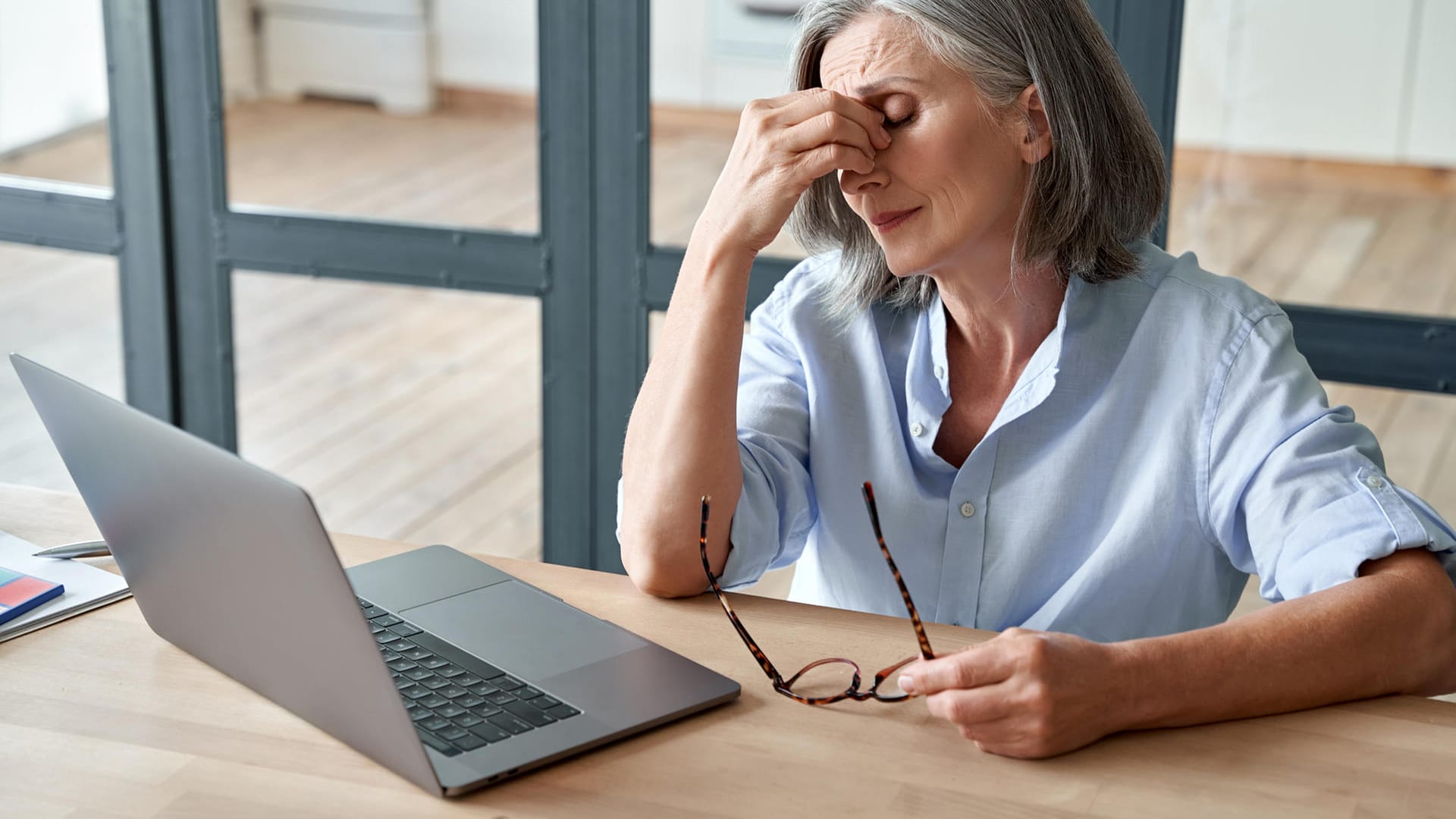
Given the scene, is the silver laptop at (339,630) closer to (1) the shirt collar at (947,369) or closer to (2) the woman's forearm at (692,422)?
(2) the woman's forearm at (692,422)

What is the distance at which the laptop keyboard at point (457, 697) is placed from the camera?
100cm

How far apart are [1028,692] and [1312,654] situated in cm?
24

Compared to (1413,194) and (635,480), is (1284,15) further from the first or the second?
(635,480)

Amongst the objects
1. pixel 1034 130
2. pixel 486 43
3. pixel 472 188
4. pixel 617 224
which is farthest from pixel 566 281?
pixel 1034 130

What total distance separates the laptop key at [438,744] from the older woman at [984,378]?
0.30 meters

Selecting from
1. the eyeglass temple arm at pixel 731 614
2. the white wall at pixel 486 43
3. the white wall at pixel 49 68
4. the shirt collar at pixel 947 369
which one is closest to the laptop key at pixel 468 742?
the eyeglass temple arm at pixel 731 614

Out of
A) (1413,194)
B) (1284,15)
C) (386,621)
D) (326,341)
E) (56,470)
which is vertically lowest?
(56,470)

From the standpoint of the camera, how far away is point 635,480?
136cm

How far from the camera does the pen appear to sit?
1.31 metres

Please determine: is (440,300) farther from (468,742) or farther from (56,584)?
(468,742)

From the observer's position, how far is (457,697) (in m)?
1.05

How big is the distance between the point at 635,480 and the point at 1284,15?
49.1 inches

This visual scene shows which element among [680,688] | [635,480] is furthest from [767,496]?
[680,688]

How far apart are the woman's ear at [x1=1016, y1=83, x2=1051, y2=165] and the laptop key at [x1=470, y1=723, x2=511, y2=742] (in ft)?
2.47
